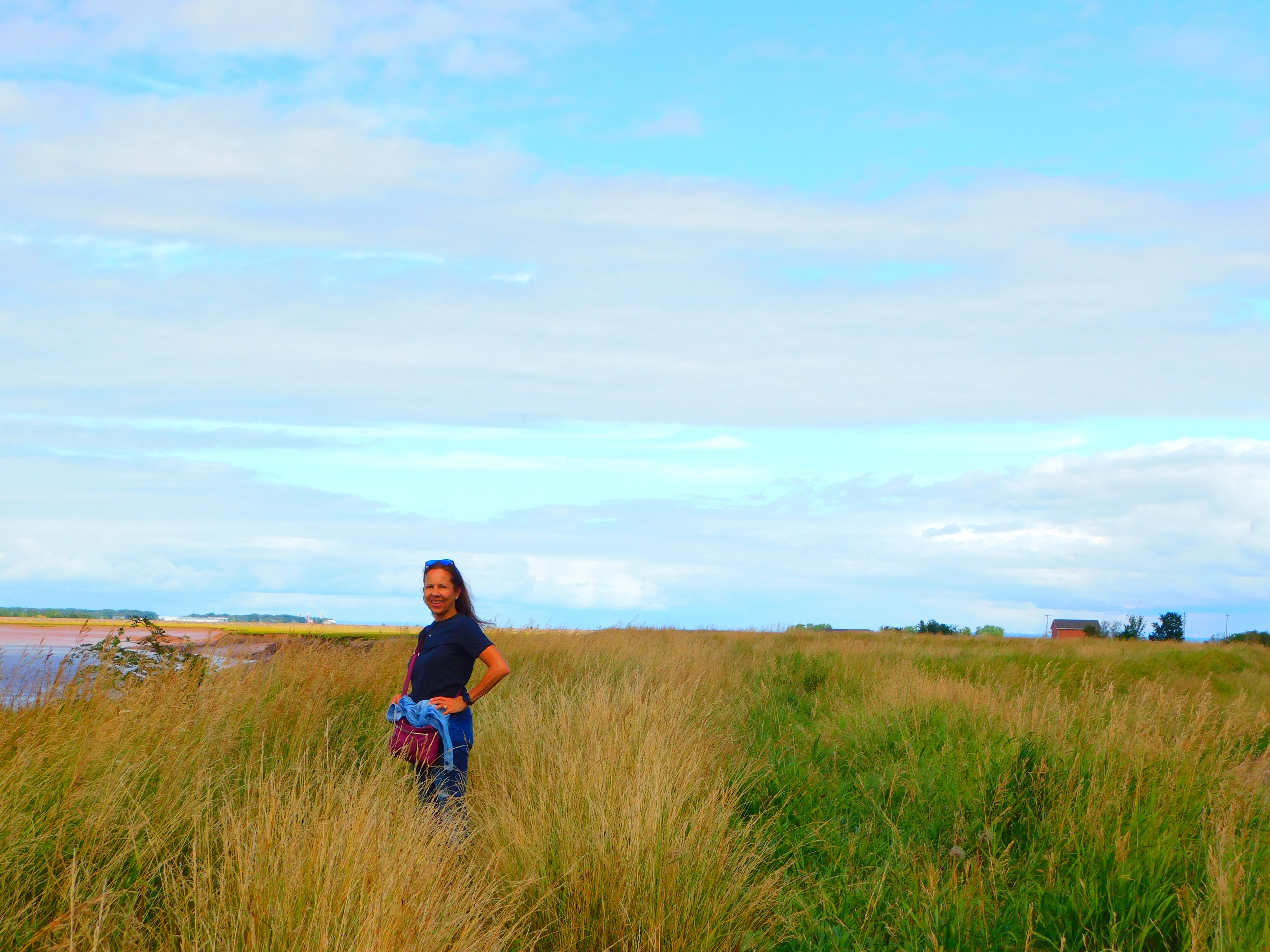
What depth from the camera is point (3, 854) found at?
4062 millimetres

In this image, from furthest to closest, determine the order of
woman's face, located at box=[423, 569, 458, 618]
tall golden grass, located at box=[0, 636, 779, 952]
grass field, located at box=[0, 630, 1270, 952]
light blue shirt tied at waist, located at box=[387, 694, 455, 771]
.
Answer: woman's face, located at box=[423, 569, 458, 618], light blue shirt tied at waist, located at box=[387, 694, 455, 771], grass field, located at box=[0, 630, 1270, 952], tall golden grass, located at box=[0, 636, 779, 952]

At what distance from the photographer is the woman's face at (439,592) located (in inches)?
219

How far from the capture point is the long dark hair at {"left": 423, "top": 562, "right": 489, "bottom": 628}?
18.5 ft

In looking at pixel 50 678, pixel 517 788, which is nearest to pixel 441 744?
pixel 517 788

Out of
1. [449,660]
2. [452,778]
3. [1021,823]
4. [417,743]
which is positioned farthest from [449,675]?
[1021,823]

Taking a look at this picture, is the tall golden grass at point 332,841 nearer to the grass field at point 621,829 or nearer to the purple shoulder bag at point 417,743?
the grass field at point 621,829

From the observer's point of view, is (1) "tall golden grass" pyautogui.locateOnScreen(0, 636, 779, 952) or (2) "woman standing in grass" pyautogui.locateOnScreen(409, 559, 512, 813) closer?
(1) "tall golden grass" pyautogui.locateOnScreen(0, 636, 779, 952)

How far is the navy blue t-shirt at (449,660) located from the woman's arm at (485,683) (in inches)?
2.0

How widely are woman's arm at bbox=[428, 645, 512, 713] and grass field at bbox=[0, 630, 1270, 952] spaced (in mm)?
438

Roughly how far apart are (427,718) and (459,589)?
2.63 feet

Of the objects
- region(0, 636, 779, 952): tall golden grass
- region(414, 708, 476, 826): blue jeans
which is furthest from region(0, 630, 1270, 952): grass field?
region(414, 708, 476, 826): blue jeans

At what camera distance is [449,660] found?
5457mm

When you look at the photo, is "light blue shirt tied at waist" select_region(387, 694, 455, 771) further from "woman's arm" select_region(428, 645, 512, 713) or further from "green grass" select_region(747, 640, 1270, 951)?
"green grass" select_region(747, 640, 1270, 951)

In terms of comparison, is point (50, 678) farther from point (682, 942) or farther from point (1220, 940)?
point (1220, 940)
